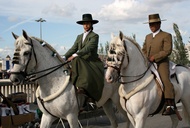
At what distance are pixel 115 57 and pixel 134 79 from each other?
714 mm

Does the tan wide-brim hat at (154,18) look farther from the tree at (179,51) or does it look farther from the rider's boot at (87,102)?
the tree at (179,51)

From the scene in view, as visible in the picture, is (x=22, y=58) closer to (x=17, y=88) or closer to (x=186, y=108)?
(x=186, y=108)

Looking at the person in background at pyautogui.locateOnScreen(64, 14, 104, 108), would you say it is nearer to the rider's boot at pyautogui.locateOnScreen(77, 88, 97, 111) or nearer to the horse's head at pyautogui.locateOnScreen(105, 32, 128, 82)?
the rider's boot at pyautogui.locateOnScreen(77, 88, 97, 111)

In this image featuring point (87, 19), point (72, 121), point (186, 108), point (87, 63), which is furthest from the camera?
point (186, 108)

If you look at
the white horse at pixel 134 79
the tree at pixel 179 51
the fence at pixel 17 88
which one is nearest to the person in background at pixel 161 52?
the white horse at pixel 134 79

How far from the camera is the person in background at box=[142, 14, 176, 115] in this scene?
6.42 m

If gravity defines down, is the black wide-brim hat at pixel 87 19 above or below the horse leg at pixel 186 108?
above

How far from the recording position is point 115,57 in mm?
5766

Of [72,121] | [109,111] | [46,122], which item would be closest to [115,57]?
[72,121]

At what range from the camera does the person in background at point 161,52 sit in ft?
21.1

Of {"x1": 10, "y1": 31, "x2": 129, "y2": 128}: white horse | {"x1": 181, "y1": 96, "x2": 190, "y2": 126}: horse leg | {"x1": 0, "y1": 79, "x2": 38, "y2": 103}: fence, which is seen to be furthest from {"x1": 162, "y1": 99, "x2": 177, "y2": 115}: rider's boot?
{"x1": 0, "y1": 79, "x2": 38, "y2": 103}: fence

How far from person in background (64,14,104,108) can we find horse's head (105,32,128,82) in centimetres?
84

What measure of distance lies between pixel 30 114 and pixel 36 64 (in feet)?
6.21

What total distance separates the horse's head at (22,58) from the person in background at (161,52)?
7.99 ft
